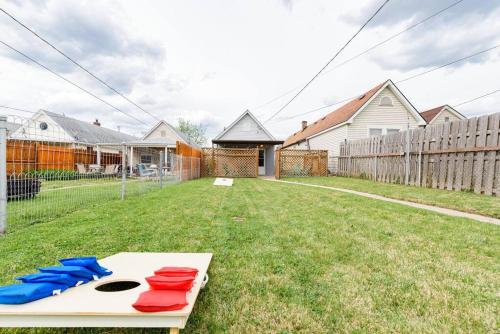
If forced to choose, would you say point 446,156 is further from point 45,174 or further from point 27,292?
Answer: point 45,174

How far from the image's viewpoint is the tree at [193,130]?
56.3m

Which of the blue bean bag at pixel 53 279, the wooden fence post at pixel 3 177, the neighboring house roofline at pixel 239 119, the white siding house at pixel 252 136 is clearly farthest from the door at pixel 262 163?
the blue bean bag at pixel 53 279

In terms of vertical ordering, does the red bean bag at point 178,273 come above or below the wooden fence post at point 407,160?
below

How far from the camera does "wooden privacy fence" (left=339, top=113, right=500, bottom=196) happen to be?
7.16m

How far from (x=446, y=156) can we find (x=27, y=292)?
10423 millimetres

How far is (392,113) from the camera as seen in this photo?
18156 mm

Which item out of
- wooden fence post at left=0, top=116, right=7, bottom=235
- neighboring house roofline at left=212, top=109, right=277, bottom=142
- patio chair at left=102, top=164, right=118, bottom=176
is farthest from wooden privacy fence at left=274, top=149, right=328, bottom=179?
wooden fence post at left=0, top=116, right=7, bottom=235

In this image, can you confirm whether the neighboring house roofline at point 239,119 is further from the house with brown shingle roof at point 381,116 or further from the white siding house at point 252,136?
the house with brown shingle roof at point 381,116

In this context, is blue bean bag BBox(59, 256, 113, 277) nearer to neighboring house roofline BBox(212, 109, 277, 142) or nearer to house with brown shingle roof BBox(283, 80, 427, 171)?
house with brown shingle roof BBox(283, 80, 427, 171)

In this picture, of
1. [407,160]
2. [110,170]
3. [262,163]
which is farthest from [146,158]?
[407,160]

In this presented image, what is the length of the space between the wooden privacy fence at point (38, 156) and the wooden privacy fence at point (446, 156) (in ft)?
34.1

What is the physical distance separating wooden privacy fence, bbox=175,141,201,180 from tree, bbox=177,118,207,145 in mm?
39396

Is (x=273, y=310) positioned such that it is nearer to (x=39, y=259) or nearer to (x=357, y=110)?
(x=39, y=259)

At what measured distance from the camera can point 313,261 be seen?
2.84m
